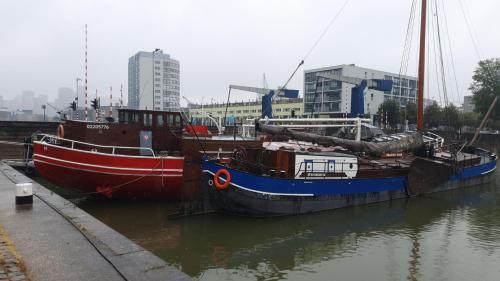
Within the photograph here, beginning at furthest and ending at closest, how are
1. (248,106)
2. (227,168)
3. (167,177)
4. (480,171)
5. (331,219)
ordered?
(248,106)
(480,171)
(167,177)
(331,219)
(227,168)

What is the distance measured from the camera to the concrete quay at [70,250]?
5789 mm

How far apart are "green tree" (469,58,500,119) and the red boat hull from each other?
55.1 m

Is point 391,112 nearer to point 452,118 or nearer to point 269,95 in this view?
point 452,118

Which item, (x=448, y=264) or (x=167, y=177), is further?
(x=167, y=177)

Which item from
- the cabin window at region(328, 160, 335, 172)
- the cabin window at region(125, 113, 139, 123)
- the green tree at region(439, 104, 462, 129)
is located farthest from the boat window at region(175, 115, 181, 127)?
the green tree at region(439, 104, 462, 129)

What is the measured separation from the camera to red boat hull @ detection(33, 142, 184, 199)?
15844 millimetres

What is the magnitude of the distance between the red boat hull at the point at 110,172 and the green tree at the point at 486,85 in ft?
181

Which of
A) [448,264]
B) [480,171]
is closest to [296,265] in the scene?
[448,264]

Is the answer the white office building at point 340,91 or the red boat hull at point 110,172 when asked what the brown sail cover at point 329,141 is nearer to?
the red boat hull at point 110,172

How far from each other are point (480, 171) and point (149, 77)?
35.9m

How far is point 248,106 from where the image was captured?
96812 mm

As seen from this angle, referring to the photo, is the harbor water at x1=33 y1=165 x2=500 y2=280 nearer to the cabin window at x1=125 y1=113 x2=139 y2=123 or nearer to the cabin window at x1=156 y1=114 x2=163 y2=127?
the cabin window at x1=125 y1=113 x2=139 y2=123

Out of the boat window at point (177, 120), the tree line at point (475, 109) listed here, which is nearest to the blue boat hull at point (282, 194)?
the boat window at point (177, 120)

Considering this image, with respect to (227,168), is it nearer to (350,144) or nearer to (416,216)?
(350,144)
